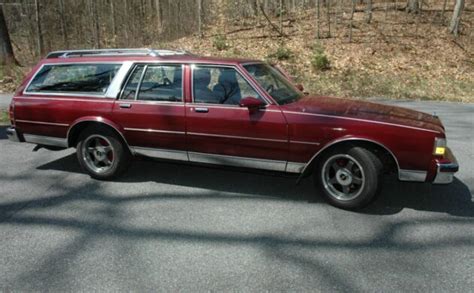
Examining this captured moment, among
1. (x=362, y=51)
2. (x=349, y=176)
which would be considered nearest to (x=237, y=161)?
(x=349, y=176)

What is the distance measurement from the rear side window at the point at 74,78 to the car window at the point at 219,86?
1141 millimetres

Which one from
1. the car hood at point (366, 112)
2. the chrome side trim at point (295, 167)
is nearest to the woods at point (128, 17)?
the car hood at point (366, 112)

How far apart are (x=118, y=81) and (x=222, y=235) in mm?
2507

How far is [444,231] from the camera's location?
12.0 ft

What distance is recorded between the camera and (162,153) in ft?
15.8

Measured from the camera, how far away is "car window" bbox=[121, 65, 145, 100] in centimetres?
481

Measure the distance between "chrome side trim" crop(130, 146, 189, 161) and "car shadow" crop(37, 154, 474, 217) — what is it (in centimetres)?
10

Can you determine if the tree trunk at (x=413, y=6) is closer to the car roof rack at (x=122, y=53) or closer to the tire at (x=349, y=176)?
the car roof rack at (x=122, y=53)

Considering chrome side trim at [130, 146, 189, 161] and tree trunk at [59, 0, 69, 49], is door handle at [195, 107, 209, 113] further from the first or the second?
tree trunk at [59, 0, 69, 49]

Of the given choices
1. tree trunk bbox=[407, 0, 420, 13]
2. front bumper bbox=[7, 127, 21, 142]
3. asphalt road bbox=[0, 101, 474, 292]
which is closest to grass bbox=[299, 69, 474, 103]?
tree trunk bbox=[407, 0, 420, 13]

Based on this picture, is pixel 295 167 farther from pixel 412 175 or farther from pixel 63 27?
pixel 63 27

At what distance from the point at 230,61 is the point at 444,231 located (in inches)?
116

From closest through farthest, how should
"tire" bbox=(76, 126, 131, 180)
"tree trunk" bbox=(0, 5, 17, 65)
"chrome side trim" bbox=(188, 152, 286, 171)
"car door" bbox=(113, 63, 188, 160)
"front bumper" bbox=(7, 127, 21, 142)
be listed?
"chrome side trim" bbox=(188, 152, 286, 171), "car door" bbox=(113, 63, 188, 160), "tire" bbox=(76, 126, 131, 180), "front bumper" bbox=(7, 127, 21, 142), "tree trunk" bbox=(0, 5, 17, 65)

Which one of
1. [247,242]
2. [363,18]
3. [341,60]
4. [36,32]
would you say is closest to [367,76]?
[341,60]
